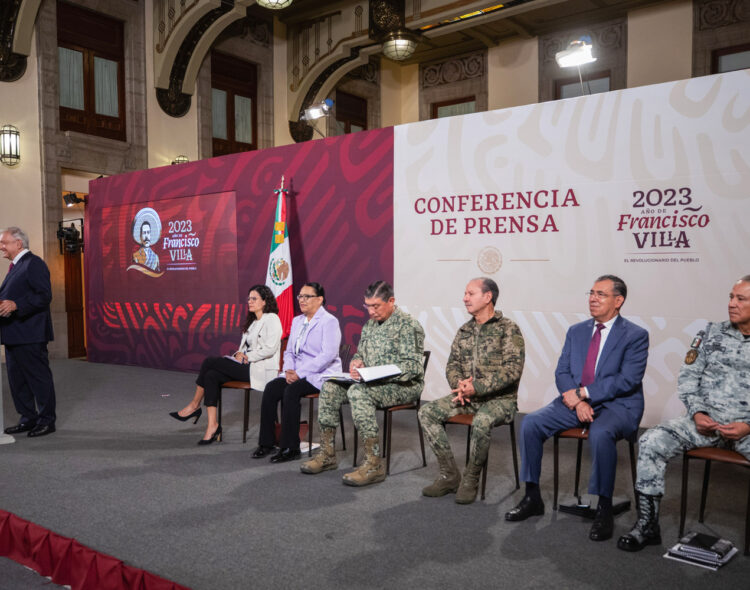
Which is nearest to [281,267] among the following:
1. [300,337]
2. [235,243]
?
[235,243]

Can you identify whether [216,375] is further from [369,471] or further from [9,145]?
[9,145]

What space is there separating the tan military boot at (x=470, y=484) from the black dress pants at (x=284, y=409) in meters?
1.13

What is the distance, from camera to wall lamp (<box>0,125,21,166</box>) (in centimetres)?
806

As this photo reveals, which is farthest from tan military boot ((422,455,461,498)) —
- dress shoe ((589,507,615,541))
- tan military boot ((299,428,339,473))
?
dress shoe ((589,507,615,541))

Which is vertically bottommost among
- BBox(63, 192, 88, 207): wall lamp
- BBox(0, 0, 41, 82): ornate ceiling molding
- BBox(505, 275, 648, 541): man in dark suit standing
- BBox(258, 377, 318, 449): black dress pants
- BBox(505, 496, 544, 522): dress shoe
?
BBox(505, 496, 544, 522): dress shoe

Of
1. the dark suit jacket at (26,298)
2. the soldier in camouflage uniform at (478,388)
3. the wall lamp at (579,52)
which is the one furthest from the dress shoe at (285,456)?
the wall lamp at (579,52)

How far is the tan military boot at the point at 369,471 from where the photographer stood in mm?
3385

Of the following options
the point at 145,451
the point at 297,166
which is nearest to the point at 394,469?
the point at 145,451

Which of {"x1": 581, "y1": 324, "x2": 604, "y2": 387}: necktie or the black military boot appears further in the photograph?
{"x1": 581, "y1": 324, "x2": 604, "y2": 387}: necktie

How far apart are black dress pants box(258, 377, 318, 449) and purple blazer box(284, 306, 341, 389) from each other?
0.22 ft

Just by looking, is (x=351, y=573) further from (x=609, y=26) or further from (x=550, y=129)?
(x=609, y=26)

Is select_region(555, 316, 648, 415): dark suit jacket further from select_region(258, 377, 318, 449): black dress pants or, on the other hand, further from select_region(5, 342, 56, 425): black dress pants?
select_region(5, 342, 56, 425): black dress pants

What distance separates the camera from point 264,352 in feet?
13.9

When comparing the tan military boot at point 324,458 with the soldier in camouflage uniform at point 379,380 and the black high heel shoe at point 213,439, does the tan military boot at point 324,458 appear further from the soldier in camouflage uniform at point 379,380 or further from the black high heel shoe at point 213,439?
the black high heel shoe at point 213,439
